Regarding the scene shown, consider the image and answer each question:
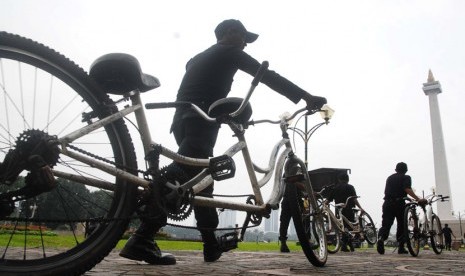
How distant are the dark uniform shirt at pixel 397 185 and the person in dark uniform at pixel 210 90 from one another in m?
6.19

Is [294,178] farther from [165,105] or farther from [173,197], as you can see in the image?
[173,197]

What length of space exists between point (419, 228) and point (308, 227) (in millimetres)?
6086

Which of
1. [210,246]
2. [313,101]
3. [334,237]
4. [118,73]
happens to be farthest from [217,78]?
[334,237]

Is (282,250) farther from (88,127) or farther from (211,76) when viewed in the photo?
(88,127)

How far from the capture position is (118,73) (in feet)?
8.11

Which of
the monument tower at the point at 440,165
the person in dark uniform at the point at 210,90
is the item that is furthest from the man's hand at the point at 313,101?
the monument tower at the point at 440,165

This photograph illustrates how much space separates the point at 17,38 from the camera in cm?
206

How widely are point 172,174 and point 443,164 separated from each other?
72.3 metres

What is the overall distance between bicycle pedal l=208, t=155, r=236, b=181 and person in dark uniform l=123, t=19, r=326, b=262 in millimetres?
380

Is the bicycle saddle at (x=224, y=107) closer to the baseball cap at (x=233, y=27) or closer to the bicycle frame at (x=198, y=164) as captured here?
the bicycle frame at (x=198, y=164)

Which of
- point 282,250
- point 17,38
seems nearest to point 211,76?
point 17,38

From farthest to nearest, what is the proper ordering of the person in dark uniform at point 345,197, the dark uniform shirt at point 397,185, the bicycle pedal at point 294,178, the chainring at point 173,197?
1. the person in dark uniform at point 345,197
2. the dark uniform shirt at point 397,185
3. the bicycle pedal at point 294,178
4. the chainring at point 173,197

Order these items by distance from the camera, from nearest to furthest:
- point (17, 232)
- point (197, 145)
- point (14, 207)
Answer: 1. point (14, 207)
2. point (17, 232)
3. point (197, 145)

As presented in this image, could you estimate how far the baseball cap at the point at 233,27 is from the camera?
4.04 m
